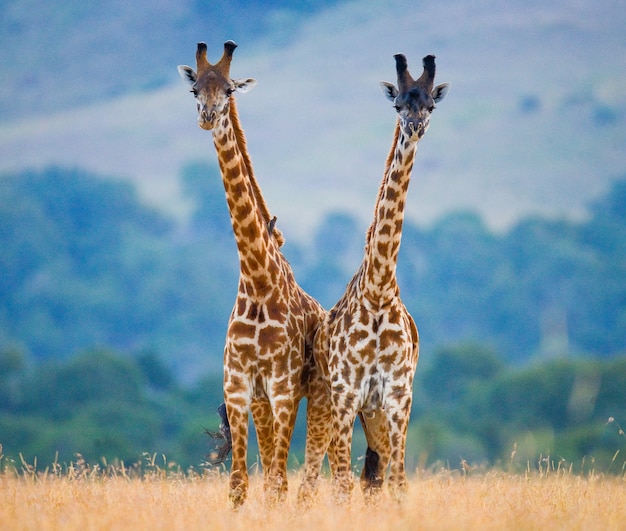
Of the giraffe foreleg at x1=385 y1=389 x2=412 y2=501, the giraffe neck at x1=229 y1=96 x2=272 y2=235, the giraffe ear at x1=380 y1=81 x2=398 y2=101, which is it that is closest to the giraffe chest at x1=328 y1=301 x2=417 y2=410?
the giraffe foreleg at x1=385 y1=389 x2=412 y2=501

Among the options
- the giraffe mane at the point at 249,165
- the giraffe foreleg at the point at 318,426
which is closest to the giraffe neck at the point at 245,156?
the giraffe mane at the point at 249,165

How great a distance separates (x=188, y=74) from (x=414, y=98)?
2.15m

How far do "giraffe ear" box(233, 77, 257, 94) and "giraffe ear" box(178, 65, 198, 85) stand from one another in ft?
1.36

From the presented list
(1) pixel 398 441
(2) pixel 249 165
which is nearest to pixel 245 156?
(2) pixel 249 165

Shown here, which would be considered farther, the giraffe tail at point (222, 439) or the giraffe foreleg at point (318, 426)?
the giraffe tail at point (222, 439)

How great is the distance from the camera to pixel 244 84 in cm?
950

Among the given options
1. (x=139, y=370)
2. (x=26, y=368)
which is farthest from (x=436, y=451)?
(x=26, y=368)

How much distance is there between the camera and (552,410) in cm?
4475

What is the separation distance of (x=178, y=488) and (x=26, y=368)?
143 feet

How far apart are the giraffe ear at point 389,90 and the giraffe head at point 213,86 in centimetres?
117

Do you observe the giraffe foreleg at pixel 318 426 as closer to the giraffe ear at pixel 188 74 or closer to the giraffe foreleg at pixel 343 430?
the giraffe foreleg at pixel 343 430

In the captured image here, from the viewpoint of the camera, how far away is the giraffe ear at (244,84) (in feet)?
31.0

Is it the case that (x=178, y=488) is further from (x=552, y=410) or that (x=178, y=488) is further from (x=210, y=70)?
(x=552, y=410)

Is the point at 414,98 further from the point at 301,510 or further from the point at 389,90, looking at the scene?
the point at 301,510
